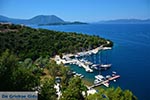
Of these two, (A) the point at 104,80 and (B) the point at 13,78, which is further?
(A) the point at 104,80


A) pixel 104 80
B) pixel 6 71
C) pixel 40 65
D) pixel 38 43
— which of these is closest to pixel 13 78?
pixel 6 71

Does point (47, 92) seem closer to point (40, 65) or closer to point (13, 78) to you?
point (13, 78)

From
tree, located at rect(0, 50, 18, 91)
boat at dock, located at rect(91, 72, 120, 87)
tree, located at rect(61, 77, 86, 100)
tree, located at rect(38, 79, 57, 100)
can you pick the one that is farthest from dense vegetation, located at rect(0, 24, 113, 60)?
tree, located at rect(38, 79, 57, 100)

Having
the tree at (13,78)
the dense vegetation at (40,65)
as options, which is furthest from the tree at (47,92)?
the tree at (13,78)

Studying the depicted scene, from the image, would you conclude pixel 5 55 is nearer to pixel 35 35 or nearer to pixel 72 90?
pixel 72 90

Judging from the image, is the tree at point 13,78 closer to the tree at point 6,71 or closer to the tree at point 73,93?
the tree at point 6,71

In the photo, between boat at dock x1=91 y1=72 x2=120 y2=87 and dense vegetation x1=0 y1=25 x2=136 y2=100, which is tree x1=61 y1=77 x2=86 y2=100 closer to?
dense vegetation x1=0 y1=25 x2=136 y2=100

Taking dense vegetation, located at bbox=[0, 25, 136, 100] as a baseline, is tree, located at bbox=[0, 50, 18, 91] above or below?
above

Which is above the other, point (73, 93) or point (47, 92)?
point (47, 92)
